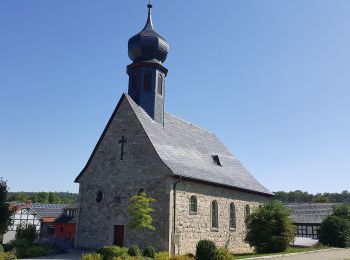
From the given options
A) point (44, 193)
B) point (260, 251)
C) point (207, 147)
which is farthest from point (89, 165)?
point (44, 193)

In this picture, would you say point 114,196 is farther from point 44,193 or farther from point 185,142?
point 44,193

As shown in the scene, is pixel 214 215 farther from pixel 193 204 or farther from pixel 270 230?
pixel 270 230

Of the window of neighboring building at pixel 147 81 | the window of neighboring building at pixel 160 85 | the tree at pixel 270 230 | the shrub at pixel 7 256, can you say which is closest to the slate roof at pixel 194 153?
→ the window of neighboring building at pixel 147 81

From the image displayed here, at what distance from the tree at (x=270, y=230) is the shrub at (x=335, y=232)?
7849 millimetres

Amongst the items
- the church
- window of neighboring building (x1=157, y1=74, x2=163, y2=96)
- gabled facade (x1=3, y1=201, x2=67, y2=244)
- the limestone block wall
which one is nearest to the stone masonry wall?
the church

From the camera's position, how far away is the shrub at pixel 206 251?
54.3 feet

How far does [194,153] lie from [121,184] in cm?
630

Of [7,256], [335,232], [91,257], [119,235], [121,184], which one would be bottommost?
[7,256]

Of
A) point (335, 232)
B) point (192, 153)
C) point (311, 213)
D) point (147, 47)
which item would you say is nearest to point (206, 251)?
point (192, 153)

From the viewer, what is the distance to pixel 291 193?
15788 cm

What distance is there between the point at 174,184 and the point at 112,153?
5565mm

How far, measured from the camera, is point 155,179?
23.3m

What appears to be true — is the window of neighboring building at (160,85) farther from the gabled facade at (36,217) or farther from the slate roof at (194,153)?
the gabled facade at (36,217)

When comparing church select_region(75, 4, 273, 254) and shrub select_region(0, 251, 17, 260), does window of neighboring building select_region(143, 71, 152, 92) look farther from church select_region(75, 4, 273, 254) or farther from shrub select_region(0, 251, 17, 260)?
shrub select_region(0, 251, 17, 260)
